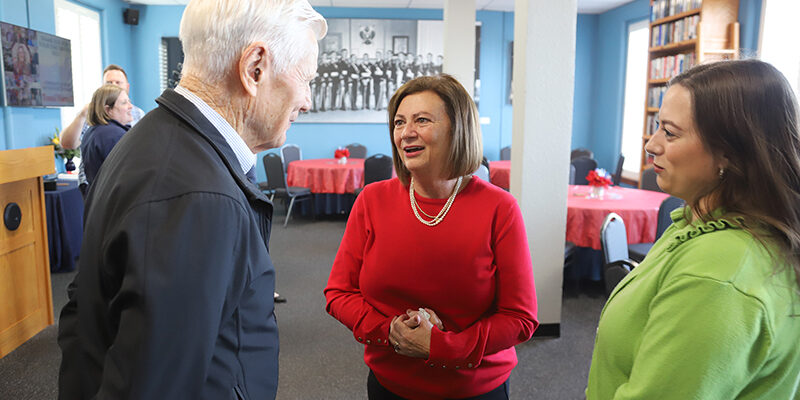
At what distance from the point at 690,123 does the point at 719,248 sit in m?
0.24

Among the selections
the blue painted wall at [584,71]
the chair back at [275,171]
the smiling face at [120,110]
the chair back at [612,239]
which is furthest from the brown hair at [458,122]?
the blue painted wall at [584,71]

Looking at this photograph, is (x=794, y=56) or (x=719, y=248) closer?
(x=719, y=248)

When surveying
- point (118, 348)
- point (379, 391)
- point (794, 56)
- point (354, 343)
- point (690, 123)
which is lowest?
point (354, 343)

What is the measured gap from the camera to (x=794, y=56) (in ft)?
17.1

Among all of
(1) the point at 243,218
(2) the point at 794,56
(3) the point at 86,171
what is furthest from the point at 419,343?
(2) the point at 794,56

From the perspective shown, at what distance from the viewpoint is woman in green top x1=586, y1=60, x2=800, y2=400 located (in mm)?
786

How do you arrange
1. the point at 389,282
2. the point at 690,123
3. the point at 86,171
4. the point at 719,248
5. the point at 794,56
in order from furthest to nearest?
the point at 794,56
the point at 86,171
the point at 389,282
the point at 690,123
the point at 719,248

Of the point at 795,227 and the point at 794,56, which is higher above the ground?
the point at 794,56

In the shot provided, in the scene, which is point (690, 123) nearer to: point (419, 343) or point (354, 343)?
point (419, 343)

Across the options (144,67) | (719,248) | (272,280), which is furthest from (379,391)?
(144,67)

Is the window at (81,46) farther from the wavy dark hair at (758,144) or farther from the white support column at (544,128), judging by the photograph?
the wavy dark hair at (758,144)

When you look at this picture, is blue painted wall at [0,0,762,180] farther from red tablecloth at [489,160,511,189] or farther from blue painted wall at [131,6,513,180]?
red tablecloth at [489,160,511,189]

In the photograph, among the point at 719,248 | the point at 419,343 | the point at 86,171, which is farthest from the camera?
the point at 86,171

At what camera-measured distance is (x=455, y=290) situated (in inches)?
56.1
